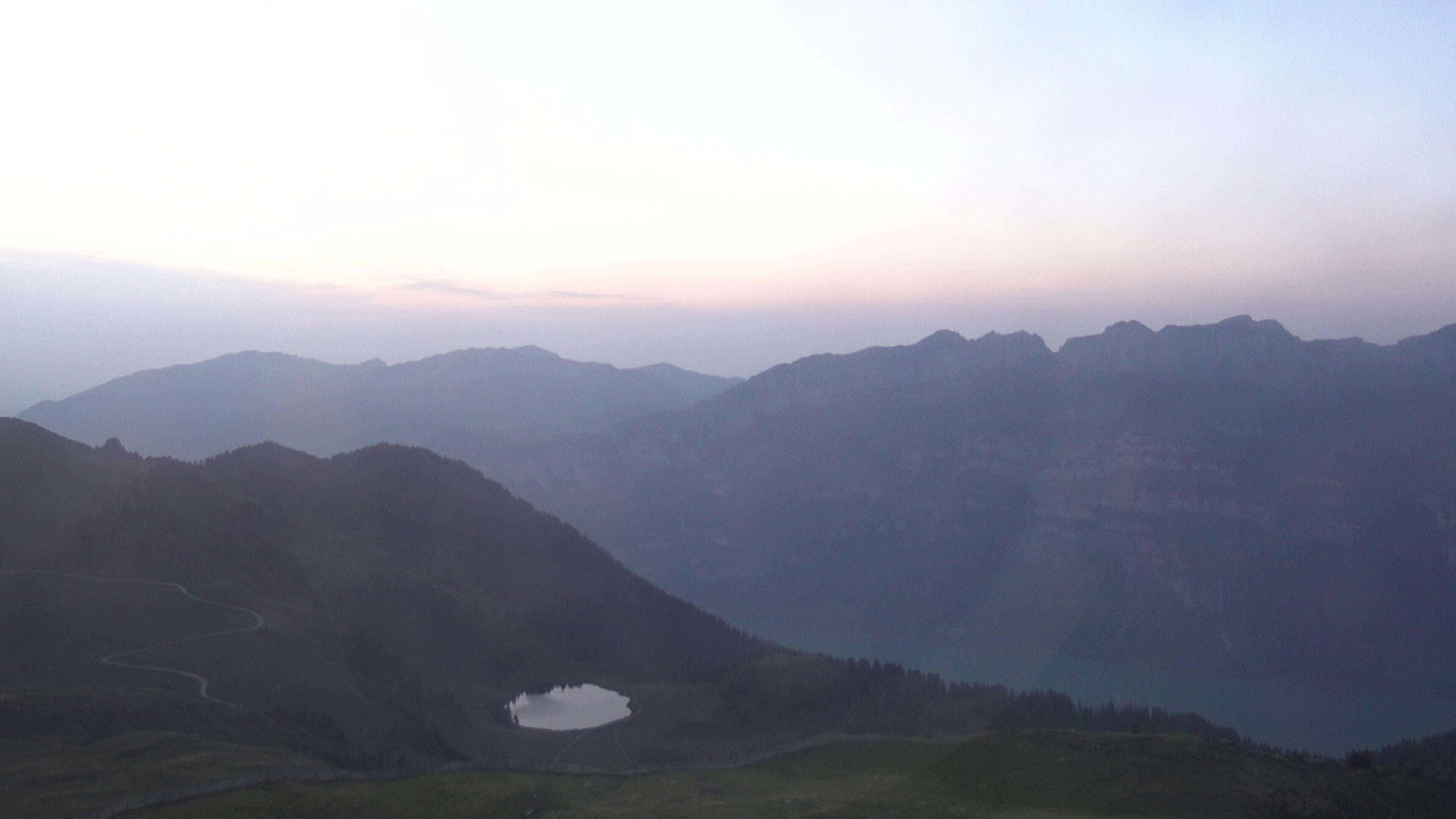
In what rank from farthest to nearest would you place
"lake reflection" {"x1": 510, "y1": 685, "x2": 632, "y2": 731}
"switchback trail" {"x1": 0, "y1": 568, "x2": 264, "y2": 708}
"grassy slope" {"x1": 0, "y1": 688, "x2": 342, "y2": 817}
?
"lake reflection" {"x1": 510, "y1": 685, "x2": 632, "y2": 731} → "switchback trail" {"x1": 0, "y1": 568, "x2": 264, "y2": 708} → "grassy slope" {"x1": 0, "y1": 688, "x2": 342, "y2": 817}

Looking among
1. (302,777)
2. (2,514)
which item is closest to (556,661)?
(2,514)

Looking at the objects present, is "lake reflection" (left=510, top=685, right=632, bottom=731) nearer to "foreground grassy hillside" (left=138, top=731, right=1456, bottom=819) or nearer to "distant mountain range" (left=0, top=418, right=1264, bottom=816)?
"distant mountain range" (left=0, top=418, right=1264, bottom=816)

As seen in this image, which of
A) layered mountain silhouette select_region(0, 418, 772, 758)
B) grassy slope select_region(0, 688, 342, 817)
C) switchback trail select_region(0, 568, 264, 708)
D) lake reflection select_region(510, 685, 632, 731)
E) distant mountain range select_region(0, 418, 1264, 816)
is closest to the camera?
grassy slope select_region(0, 688, 342, 817)

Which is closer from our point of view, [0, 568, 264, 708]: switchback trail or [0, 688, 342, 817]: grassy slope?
[0, 688, 342, 817]: grassy slope

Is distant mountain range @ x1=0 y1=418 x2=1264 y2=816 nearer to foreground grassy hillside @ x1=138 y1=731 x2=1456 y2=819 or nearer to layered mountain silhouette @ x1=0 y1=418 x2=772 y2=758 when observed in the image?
layered mountain silhouette @ x1=0 y1=418 x2=772 y2=758

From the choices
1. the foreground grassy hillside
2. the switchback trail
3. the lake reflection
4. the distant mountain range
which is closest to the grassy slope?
the distant mountain range

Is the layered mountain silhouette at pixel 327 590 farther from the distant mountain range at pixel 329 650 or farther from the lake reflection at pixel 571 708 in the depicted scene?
the lake reflection at pixel 571 708

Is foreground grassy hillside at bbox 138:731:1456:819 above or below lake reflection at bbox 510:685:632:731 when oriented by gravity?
above

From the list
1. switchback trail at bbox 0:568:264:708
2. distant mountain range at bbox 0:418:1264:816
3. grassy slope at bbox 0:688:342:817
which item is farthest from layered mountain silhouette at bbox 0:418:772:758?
grassy slope at bbox 0:688:342:817
